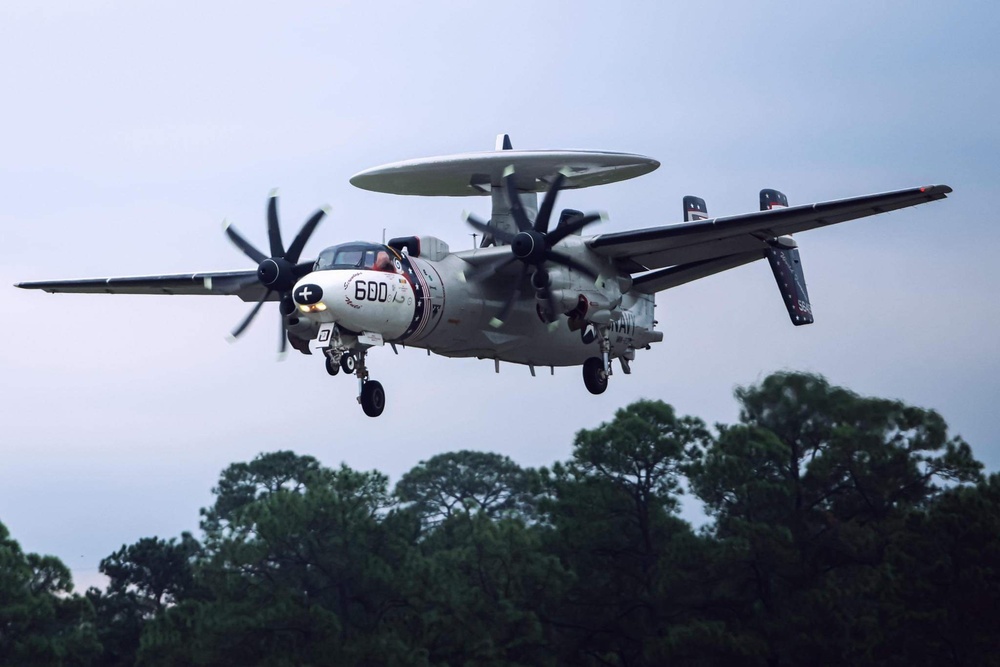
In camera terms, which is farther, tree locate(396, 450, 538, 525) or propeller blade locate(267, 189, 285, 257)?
tree locate(396, 450, 538, 525)

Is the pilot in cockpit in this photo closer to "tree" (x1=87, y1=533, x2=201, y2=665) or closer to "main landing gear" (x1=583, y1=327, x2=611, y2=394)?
"main landing gear" (x1=583, y1=327, x2=611, y2=394)

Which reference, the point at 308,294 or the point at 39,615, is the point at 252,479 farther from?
the point at 308,294

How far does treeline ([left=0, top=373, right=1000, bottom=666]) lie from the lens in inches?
1986

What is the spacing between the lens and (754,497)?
178 feet

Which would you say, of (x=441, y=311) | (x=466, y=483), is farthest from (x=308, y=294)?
(x=466, y=483)

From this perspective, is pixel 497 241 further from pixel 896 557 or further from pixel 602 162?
pixel 896 557

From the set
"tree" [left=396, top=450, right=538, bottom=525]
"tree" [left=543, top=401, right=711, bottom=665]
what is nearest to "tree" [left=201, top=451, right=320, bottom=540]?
"tree" [left=396, top=450, right=538, bottom=525]

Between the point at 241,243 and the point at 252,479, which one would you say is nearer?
the point at 241,243

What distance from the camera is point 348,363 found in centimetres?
3266

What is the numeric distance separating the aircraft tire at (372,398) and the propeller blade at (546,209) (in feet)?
17.2

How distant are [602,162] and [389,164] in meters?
5.56

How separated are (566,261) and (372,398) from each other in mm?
5555

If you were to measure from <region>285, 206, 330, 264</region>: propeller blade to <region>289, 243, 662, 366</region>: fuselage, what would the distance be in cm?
230

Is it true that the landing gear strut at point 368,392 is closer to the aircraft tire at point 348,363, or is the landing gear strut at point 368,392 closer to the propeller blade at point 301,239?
the aircraft tire at point 348,363
